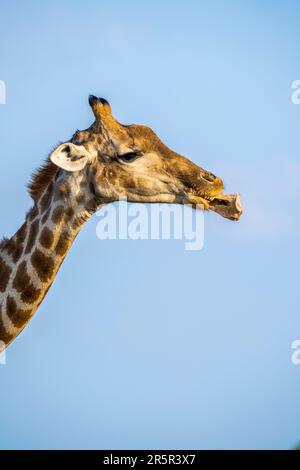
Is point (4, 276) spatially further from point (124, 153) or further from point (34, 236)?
point (124, 153)

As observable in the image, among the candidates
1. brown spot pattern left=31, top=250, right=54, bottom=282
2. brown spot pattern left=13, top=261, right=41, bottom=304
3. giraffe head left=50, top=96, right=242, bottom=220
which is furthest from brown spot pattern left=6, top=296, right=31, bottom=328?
giraffe head left=50, top=96, right=242, bottom=220

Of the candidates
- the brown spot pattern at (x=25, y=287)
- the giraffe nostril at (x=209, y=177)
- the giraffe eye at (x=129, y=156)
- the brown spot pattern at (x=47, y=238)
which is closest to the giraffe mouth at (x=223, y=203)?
the giraffe nostril at (x=209, y=177)

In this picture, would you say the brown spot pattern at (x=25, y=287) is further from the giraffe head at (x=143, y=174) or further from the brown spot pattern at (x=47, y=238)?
the giraffe head at (x=143, y=174)

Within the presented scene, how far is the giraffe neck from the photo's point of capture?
316 inches

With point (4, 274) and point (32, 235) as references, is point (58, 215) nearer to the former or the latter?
point (32, 235)

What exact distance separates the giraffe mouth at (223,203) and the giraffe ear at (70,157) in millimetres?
1279

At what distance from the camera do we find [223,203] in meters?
8.34

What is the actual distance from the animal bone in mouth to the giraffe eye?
979mm

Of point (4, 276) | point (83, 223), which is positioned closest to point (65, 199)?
point (83, 223)

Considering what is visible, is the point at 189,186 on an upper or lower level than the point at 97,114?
lower

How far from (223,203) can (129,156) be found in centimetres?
119

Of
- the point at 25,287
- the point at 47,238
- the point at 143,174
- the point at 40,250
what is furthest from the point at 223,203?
the point at 25,287

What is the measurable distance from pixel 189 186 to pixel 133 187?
0.64 meters

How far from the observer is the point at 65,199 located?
8359mm
